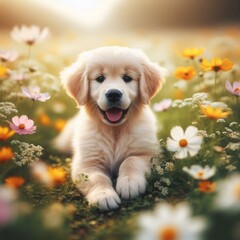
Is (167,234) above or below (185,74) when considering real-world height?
below

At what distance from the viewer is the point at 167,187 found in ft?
10.5

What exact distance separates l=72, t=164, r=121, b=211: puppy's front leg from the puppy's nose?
1.83 ft

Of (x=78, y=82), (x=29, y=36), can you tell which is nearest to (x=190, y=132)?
(x=78, y=82)

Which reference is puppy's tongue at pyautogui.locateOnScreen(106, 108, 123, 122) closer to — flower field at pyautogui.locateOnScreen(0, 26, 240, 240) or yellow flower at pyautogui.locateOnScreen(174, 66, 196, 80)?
flower field at pyautogui.locateOnScreen(0, 26, 240, 240)

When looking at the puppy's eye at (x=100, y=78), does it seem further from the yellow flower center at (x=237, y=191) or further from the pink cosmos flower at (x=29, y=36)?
the yellow flower center at (x=237, y=191)

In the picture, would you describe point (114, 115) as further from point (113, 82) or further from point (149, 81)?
point (149, 81)

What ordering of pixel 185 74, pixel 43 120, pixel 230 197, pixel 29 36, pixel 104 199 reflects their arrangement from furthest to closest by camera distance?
pixel 43 120 → pixel 29 36 → pixel 185 74 → pixel 104 199 → pixel 230 197

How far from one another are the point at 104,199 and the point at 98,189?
7.4 inches

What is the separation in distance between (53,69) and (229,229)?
15.4 ft

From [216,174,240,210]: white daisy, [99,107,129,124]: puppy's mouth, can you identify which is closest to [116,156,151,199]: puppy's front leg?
[99,107,129,124]: puppy's mouth

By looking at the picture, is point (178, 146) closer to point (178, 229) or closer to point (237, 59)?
point (178, 229)

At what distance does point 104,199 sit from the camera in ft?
10.00

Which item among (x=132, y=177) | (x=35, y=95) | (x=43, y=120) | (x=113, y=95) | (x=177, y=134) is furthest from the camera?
(x=43, y=120)

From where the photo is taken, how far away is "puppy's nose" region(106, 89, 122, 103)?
3438 millimetres
